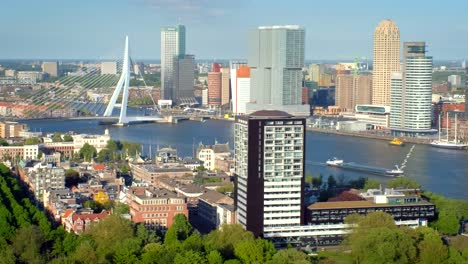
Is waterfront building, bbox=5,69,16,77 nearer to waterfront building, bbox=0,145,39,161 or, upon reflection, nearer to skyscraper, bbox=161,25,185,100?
skyscraper, bbox=161,25,185,100

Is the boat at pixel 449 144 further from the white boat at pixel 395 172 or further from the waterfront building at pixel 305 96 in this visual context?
the waterfront building at pixel 305 96

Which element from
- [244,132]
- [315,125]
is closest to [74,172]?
[244,132]

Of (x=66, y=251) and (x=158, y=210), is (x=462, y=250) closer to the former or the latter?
(x=158, y=210)

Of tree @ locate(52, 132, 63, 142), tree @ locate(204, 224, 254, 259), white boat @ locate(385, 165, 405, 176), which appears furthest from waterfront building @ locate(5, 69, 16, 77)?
tree @ locate(204, 224, 254, 259)

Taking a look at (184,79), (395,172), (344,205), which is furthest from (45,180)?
(184,79)

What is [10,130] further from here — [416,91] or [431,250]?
[431,250]

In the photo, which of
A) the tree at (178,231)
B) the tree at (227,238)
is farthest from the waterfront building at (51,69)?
the tree at (227,238)
